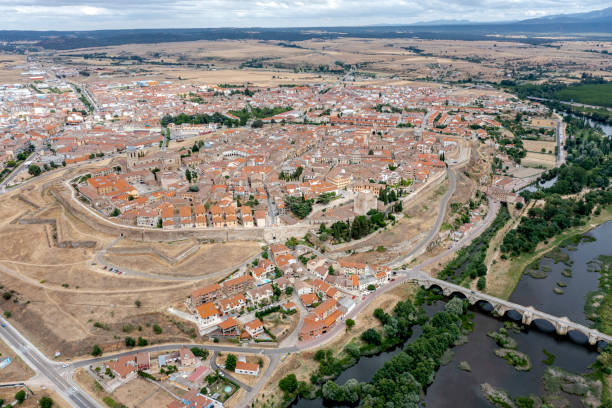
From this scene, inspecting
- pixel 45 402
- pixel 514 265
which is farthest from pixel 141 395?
pixel 514 265

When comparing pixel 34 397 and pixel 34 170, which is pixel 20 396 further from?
pixel 34 170

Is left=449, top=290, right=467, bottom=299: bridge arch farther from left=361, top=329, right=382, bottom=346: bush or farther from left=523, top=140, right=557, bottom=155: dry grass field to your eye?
left=523, top=140, right=557, bottom=155: dry grass field

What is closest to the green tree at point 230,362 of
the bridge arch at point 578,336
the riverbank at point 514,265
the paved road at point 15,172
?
the riverbank at point 514,265

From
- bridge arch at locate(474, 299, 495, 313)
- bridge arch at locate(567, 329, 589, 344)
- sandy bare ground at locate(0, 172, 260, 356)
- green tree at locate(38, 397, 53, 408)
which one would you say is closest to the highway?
bridge arch at locate(474, 299, 495, 313)

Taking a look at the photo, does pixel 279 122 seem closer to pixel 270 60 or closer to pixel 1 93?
pixel 1 93

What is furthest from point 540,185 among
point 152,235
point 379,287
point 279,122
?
point 152,235

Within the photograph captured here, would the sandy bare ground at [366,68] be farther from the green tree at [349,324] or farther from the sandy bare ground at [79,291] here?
the green tree at [349,324]
